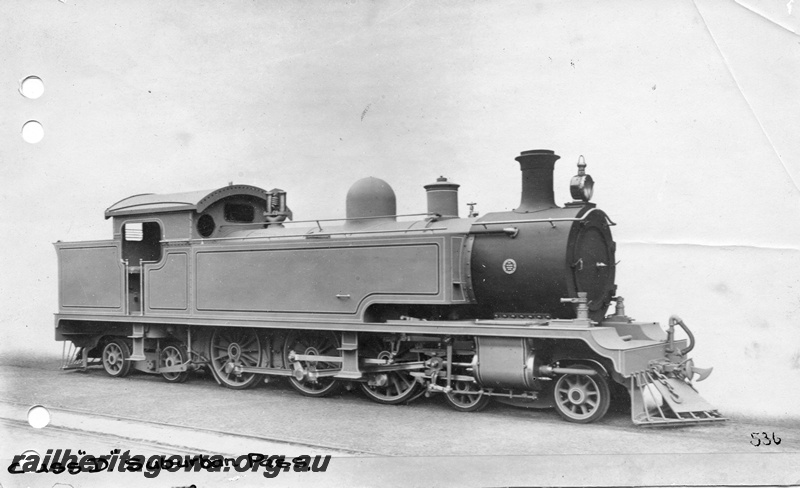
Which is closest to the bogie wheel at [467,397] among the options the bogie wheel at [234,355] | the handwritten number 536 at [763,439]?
the handwritten number 536 at [763,439]

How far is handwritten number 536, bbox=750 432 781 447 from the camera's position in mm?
6725

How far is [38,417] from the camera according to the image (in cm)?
734

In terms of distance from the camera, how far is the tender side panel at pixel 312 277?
8.32 metres

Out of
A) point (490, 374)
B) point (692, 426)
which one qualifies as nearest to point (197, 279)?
point (490, 374)

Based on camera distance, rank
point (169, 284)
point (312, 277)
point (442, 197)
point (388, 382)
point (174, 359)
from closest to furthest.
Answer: point (388, 382), point (442, 197), point (312, 277), point (169, 284), point (174, 359)

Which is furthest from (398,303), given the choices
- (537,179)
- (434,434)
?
(537,179)

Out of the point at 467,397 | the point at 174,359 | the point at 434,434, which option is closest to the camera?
the point at 434,434

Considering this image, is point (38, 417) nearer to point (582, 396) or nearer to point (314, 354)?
point (314, 354)

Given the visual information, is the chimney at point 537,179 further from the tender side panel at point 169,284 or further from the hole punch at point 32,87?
the hole punch at point 32,87

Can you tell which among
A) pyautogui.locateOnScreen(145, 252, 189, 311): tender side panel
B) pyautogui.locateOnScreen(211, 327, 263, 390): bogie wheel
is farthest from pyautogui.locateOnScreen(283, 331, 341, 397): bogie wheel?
pyautogui.locateOnScreen(145, 252, 189, 311): tender side panel

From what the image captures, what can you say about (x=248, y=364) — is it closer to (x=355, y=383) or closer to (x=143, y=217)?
(x=355, y=383)

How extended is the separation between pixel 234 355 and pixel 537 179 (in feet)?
15.9

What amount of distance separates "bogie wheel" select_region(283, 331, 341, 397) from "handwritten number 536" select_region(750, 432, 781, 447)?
4.68 meters

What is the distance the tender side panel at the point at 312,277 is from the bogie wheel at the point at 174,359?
3.46 ft
